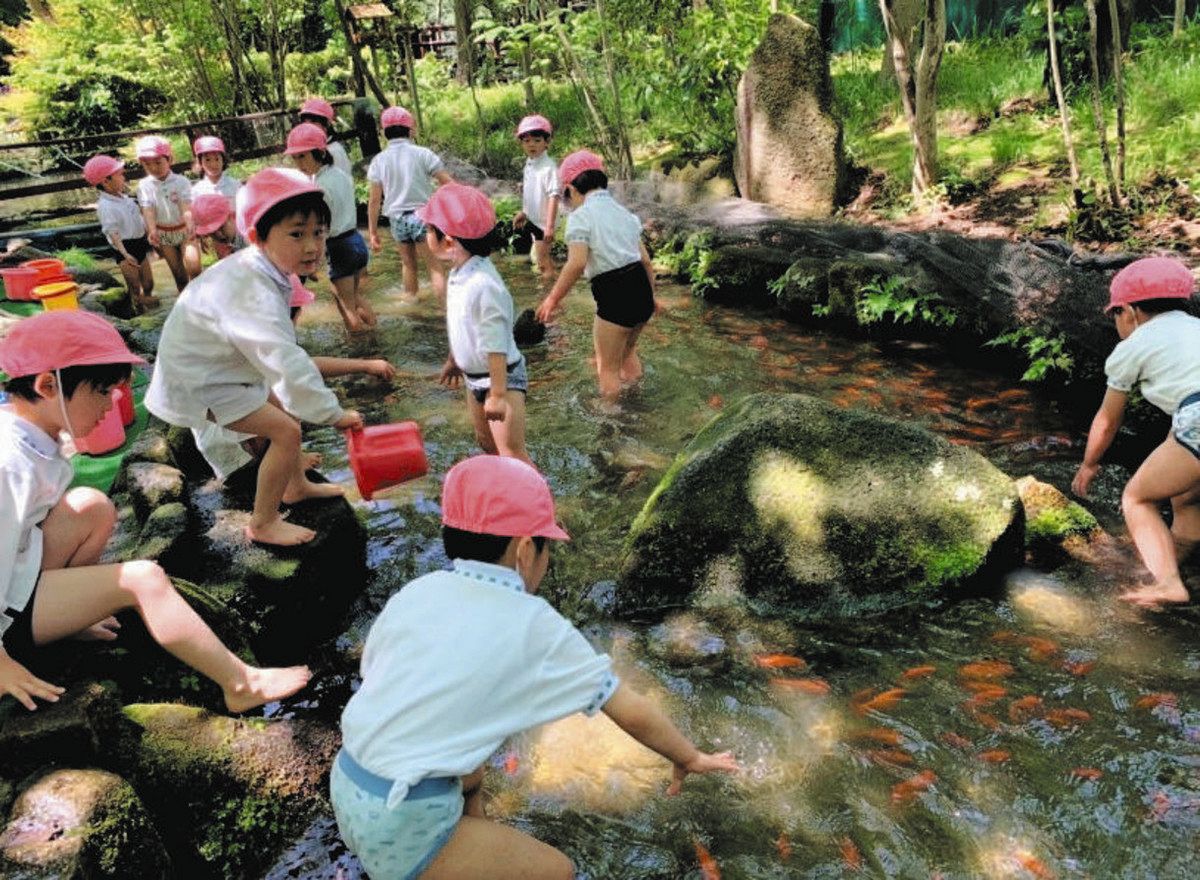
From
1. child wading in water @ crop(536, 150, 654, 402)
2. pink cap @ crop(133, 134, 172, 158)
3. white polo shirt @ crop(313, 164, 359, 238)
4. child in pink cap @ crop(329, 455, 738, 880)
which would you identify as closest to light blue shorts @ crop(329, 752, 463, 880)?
child in pink cap @ crop(329, 455, 738, 880)

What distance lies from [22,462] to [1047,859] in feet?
11.5

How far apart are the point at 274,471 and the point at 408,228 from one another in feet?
17.2

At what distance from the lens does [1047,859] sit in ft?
8.82

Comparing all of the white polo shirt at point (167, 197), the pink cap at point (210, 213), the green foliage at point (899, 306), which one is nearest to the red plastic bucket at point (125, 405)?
the pink cap at point (210, 213)

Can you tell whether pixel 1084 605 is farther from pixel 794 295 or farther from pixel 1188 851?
pixel 794 295

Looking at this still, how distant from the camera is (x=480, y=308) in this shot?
167 inches

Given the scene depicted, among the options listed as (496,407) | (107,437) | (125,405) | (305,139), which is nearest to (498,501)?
(496,407)

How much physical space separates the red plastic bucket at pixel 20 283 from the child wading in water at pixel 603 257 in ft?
19.7

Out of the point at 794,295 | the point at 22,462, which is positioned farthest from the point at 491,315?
the point at 794,295

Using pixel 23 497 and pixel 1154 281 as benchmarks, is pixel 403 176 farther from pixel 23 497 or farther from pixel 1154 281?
pixel 1154 281

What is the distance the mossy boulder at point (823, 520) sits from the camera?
3955 mm

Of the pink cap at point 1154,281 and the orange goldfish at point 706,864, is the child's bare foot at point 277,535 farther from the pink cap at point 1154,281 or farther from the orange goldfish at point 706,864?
the pink cap at point 1154,281

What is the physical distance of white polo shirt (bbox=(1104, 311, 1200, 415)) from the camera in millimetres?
3756

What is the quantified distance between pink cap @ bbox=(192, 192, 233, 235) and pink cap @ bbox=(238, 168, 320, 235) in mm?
4111
